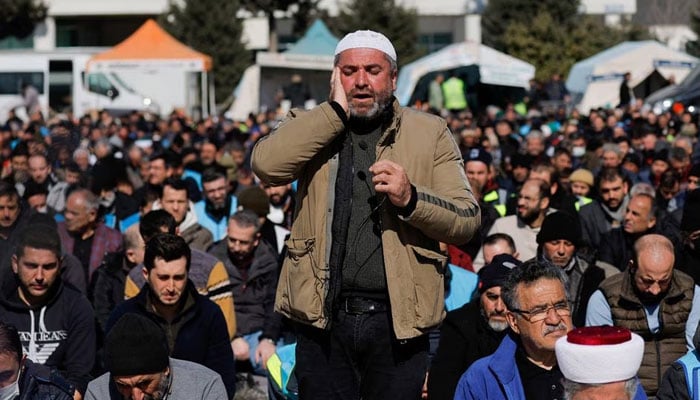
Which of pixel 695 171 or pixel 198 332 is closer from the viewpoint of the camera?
pixel 198 332

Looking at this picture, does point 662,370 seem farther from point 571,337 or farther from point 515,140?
point 515,140

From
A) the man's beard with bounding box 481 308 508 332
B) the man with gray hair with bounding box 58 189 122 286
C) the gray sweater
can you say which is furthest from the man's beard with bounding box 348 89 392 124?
the man with gray hair with bounding box 58 189 122 286

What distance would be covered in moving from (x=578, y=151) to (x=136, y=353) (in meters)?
12.6

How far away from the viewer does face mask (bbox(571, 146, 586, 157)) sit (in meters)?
17.3

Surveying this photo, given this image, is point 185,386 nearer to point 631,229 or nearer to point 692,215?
point 692,215

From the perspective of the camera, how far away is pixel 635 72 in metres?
32.8

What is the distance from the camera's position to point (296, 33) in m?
59.0

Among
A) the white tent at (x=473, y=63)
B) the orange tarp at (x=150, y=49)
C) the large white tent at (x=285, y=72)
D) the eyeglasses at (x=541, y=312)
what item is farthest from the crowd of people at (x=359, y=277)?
the large white tent at (x=285, y=72)

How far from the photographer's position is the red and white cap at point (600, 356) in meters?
4.25

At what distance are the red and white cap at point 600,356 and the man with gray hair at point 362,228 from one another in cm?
74

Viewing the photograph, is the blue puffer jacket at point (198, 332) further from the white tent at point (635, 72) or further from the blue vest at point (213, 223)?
the white tent at point (635, 72)

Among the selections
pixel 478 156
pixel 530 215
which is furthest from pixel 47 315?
pixel 478 156

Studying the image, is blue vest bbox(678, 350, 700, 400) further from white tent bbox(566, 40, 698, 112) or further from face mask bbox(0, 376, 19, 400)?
white tent bbox(566, 40, 698, 112)

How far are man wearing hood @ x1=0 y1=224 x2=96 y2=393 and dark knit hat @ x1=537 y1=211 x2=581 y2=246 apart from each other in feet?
9.66
